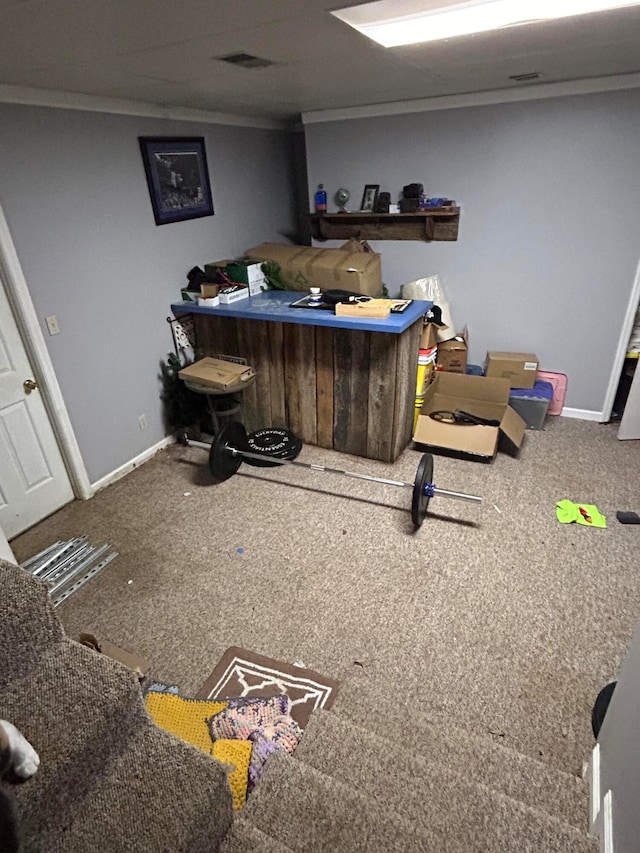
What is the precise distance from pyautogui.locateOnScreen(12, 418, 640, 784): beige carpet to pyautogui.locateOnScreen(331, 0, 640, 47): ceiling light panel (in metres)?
2.29

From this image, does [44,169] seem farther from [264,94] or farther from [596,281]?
[596,281]

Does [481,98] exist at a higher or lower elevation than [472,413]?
higher

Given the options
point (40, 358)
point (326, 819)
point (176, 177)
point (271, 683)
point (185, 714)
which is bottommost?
point (271, 683)

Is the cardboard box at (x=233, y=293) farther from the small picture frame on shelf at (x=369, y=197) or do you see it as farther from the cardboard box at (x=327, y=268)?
the small picture frame on shelf at (x=369, y=197)

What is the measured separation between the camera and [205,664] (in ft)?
6.86

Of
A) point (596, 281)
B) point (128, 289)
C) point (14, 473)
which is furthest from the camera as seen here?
point (596, 281)

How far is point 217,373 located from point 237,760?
2.38 m

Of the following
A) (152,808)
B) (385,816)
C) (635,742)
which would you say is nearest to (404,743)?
(385,816)

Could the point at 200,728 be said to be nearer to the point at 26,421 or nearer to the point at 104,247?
the point at 26,421

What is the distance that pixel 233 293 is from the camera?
3.58 meters

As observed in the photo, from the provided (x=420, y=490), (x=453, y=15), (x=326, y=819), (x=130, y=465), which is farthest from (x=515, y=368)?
(x=326, y=819)

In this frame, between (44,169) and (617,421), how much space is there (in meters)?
4.25

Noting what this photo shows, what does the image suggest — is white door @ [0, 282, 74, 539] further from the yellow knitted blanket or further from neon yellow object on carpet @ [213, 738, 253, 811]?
neon yellow object on carpet @ [213, 738, 253, 811]

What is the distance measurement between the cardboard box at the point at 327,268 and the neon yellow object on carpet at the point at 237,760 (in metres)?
2.85
